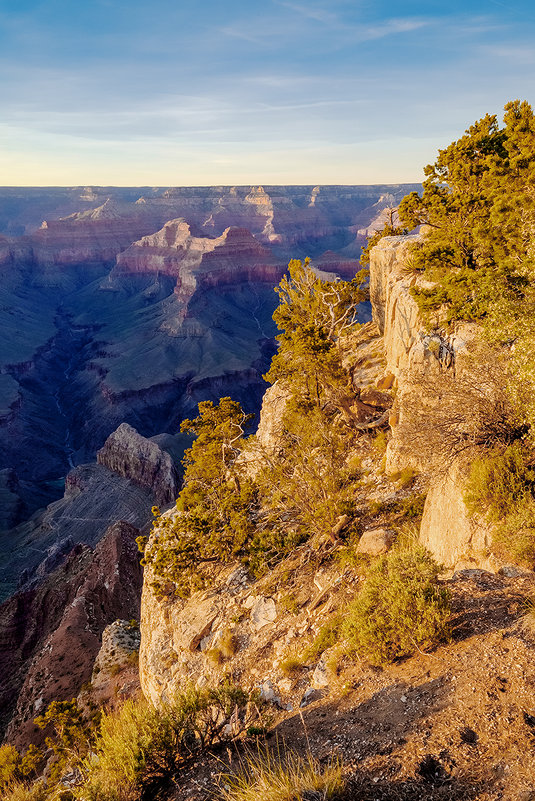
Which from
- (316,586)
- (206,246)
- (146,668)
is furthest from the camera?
(206,246)

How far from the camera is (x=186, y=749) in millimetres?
7930

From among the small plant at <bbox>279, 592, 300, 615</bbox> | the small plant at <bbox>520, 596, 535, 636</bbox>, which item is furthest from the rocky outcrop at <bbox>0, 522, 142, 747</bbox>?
the small plant at <bbox>520, 596, 535, 636</bbox>

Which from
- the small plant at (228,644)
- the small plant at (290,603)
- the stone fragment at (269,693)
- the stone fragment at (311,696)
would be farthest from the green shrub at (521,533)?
the small plant at (228,644)

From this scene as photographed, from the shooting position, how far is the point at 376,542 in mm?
13758

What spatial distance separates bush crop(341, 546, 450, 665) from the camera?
28.1 ft

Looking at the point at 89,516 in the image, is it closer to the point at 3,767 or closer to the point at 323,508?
the point at 3,767

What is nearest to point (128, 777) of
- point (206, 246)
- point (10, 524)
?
point (10, 524)

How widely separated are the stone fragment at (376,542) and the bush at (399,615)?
3975 mm

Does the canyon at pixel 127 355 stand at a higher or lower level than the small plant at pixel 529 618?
lower

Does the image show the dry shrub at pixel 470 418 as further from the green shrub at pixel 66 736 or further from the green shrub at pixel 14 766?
the green shrub at pixel 14 766

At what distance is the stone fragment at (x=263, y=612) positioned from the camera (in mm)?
14445

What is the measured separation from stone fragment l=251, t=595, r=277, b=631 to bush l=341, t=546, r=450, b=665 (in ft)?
17.6

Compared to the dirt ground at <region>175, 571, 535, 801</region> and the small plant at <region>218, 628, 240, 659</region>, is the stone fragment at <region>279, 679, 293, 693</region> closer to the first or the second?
the dirt ground at <region>175, 571, 535, 801</region>

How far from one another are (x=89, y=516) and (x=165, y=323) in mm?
96755
